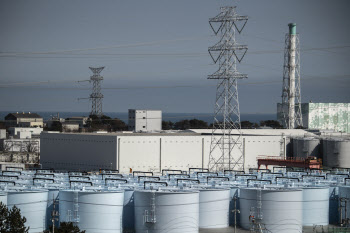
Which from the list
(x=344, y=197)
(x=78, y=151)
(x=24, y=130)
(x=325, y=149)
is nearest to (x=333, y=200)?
(x=344, y=197)

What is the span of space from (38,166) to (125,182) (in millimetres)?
27942

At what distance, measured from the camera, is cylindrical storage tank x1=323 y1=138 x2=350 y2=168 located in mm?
60312

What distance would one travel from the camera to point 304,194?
37250 mm

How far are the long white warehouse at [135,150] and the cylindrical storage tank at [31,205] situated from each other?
19.3 metres

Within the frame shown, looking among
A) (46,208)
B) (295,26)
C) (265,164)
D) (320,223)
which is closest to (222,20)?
(265,164)

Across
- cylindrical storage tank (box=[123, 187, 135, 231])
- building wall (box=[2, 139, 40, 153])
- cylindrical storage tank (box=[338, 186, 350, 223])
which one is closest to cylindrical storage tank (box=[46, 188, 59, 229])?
cylindrical storage tank (box=[123, 187, 135, 231])

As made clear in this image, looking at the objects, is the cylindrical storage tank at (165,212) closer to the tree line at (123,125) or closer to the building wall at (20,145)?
the building wall at (20,145)

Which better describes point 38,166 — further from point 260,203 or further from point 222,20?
point 260,203

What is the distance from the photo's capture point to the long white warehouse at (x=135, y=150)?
5409 centimetres

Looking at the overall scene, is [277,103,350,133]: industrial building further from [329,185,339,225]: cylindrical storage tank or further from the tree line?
[329,185,339,225]: cylindrical storage tank

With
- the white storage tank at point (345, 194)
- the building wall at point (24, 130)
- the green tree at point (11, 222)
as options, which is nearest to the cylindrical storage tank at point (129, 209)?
the green tree at point (11, 222)

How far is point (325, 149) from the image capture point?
6225cm

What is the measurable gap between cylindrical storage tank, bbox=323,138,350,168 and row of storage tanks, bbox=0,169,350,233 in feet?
68.7

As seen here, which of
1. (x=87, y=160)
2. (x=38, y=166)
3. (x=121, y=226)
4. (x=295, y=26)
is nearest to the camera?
(x=121, y=226)
